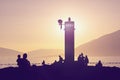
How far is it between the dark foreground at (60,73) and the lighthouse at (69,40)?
231 centimetres

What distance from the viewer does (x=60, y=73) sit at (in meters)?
28.3

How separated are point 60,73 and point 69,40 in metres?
4.60

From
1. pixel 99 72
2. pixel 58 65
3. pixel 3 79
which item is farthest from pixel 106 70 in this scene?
pixel 3 79

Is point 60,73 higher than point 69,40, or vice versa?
point 69,40

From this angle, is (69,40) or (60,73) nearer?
(60,73)

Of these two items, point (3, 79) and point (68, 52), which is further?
point (68, 52)

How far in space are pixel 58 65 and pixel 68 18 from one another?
15.4 ft

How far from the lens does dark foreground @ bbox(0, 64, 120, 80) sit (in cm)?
2766

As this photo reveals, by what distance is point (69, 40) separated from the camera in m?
32.1

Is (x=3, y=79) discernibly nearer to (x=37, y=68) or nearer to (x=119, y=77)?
(x=37, y=68)

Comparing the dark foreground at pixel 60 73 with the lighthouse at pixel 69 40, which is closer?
the dark foreground at pixel 60 73

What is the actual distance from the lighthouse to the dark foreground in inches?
91.0

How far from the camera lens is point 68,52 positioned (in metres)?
32.0

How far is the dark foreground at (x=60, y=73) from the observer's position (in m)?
27.7
